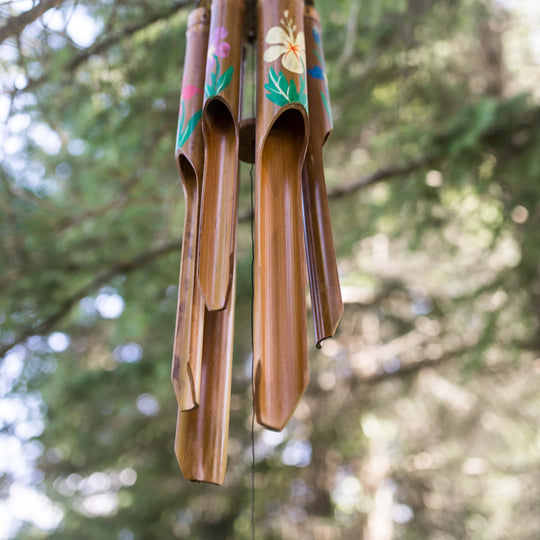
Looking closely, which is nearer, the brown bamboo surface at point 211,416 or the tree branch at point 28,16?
the brown bamboo surface at point 211,416

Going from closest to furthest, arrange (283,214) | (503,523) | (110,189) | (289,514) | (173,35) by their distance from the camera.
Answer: (283,214)
(173,35)
(110,189)
(289,514)
(503,523)

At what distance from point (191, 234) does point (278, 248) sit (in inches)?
7.9

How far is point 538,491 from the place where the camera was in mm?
4770

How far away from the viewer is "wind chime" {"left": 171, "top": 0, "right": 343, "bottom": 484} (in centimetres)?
74

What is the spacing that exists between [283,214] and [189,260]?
0.19 m

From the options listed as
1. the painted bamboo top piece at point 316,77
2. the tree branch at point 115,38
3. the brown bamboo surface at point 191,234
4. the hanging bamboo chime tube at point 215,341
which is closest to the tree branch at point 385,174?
the tree branch at point 115,38

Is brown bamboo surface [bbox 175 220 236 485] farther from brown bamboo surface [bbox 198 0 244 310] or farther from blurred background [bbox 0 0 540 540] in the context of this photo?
blurred background [bbox 0 0 540 540]

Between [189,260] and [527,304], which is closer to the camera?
Result: [189,260]

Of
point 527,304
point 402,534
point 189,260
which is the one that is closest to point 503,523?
point 402,534

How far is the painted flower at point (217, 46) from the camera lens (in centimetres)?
96

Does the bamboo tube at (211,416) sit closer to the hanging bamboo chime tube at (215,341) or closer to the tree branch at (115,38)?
the hanging bamboo chime tube at (215,341)

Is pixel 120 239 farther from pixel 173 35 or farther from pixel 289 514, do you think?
pixel 289 514

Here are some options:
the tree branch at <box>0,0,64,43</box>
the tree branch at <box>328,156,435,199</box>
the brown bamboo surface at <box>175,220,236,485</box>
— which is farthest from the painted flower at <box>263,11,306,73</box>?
the tree branch at <box>328,156,435,199</box>

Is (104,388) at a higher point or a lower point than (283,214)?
higher
